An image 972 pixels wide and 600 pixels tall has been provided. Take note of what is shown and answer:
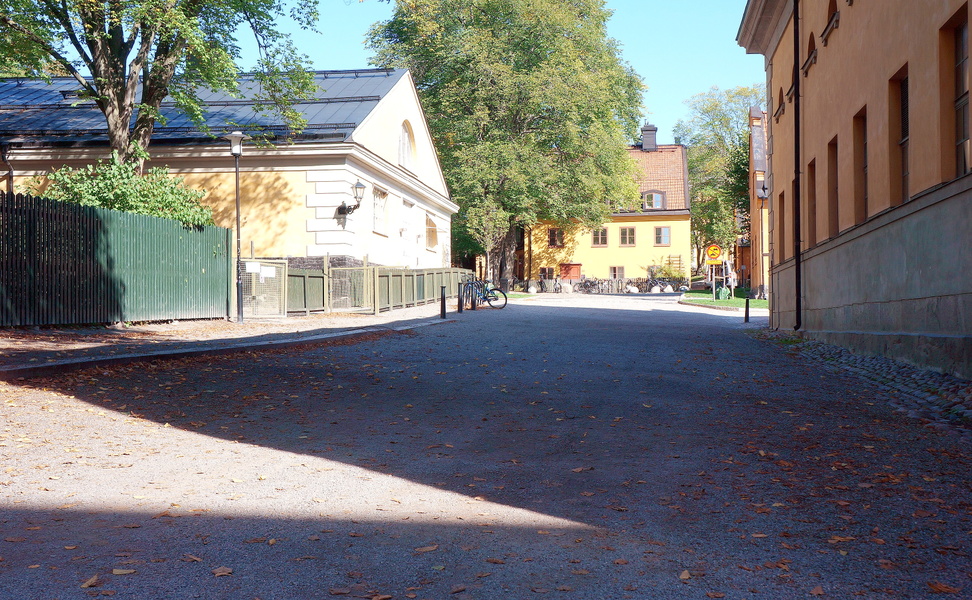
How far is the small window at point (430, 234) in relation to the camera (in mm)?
36947

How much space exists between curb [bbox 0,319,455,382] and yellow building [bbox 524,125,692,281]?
51.4 m

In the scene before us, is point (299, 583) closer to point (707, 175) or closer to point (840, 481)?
point (840, 481)

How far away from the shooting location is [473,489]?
16.5 ft

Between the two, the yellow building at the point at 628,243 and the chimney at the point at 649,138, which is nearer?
the yellow building at the point at 628,243

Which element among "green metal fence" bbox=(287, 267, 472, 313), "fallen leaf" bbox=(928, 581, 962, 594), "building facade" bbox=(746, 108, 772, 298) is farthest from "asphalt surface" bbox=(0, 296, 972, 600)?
"building facade" bbox=(746, 108, 772, 298)

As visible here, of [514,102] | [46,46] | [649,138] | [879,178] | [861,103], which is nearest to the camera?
[879,178]

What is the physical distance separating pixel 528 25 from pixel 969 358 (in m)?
40.7

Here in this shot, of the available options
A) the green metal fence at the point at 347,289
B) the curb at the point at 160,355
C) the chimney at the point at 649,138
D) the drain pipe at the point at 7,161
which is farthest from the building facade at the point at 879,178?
the chimney at the point at 649,138

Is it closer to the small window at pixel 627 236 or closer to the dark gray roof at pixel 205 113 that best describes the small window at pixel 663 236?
the small window at pixel 627 236

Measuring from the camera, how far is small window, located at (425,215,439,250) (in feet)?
121

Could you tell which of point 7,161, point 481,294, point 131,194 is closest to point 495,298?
point 481,294

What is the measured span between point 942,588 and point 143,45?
2067 centimetres

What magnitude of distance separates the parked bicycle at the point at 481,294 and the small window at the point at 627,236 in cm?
3995

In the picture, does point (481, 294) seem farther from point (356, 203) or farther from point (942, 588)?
point (942, 588)
